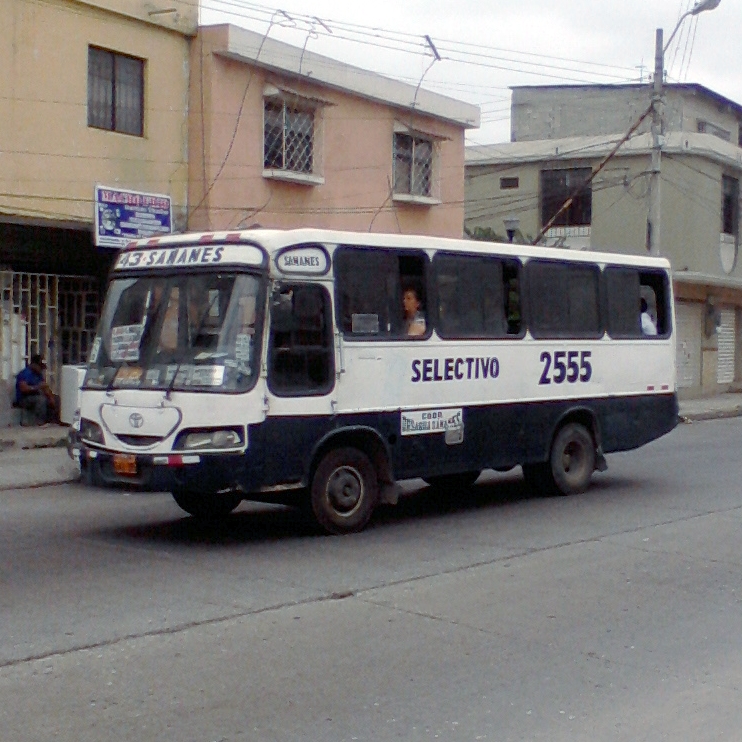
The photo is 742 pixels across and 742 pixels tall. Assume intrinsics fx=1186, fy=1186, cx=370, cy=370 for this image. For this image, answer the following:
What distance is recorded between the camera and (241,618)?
7.57 metres

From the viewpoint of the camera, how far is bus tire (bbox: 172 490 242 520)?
1104 cm

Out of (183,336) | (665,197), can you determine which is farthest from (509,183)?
(183,336)

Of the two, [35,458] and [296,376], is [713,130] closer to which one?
→ [35,458]

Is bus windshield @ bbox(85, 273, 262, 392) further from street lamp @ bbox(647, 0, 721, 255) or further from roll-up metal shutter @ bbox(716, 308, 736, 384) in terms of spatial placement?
roll-up metal shutter @ bbox(716, 308, 736, 384)

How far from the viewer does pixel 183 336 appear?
9.96m

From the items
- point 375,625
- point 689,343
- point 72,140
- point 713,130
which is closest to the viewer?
point 375,625

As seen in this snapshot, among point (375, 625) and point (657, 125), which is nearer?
point (375, 625)

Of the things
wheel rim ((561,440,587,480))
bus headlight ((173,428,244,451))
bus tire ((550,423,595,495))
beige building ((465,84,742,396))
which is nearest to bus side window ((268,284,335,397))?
bus headlight ((173,428,244,451))

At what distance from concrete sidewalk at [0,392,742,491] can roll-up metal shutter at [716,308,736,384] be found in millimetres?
22362

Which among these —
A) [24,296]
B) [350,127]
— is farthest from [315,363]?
[350,127]

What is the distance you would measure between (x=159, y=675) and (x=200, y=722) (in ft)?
2.60

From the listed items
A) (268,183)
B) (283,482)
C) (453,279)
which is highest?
(268,183)

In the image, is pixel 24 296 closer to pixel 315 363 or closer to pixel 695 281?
pixel 315 363

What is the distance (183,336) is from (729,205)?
28926 mm
